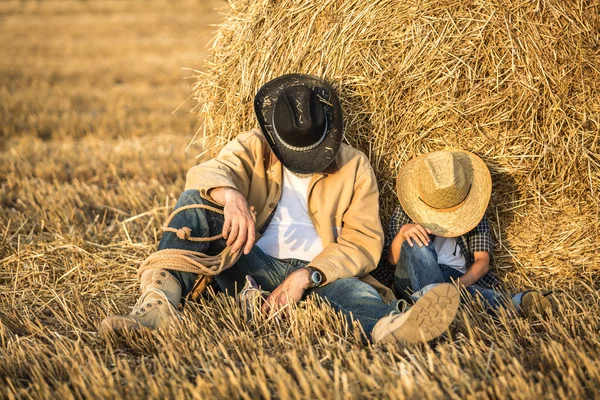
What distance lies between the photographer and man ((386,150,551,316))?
356cm

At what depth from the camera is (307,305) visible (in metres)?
3.22

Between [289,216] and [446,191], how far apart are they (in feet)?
2.82

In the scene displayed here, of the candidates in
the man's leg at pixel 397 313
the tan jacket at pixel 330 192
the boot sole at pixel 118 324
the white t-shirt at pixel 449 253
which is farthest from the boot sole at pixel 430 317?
the boot sole at pixel 118 324

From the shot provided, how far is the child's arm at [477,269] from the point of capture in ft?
12.1

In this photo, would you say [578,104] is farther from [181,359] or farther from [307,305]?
[181,359]

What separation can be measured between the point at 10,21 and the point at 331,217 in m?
15.8

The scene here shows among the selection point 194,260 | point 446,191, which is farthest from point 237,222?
point 446,191

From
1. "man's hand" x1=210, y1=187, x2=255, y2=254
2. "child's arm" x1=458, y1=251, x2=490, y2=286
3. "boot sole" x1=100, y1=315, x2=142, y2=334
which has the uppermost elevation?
"man's hand" x1=210, y1=187, x2=255, y2=254

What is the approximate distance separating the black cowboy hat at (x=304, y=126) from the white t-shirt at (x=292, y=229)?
10.8 inches

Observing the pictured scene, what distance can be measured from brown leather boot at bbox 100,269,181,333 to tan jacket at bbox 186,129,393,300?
52 centimetres

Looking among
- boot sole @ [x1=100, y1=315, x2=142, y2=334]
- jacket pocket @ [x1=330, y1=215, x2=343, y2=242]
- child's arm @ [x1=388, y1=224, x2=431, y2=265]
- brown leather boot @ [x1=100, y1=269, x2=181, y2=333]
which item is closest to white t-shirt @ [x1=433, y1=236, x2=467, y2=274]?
child's arm @ [x1=388, y1=224, x2=431, y2=265]

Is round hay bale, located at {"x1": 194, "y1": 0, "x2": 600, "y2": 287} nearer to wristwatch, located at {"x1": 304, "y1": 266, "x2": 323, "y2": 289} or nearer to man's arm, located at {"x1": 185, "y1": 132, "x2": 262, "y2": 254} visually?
man's arm, located at {"x1": 185, "y1": 132, "x2": 262, "y2": 254}

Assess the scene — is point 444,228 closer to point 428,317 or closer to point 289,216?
point 289,216

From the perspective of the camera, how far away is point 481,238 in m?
3.82
